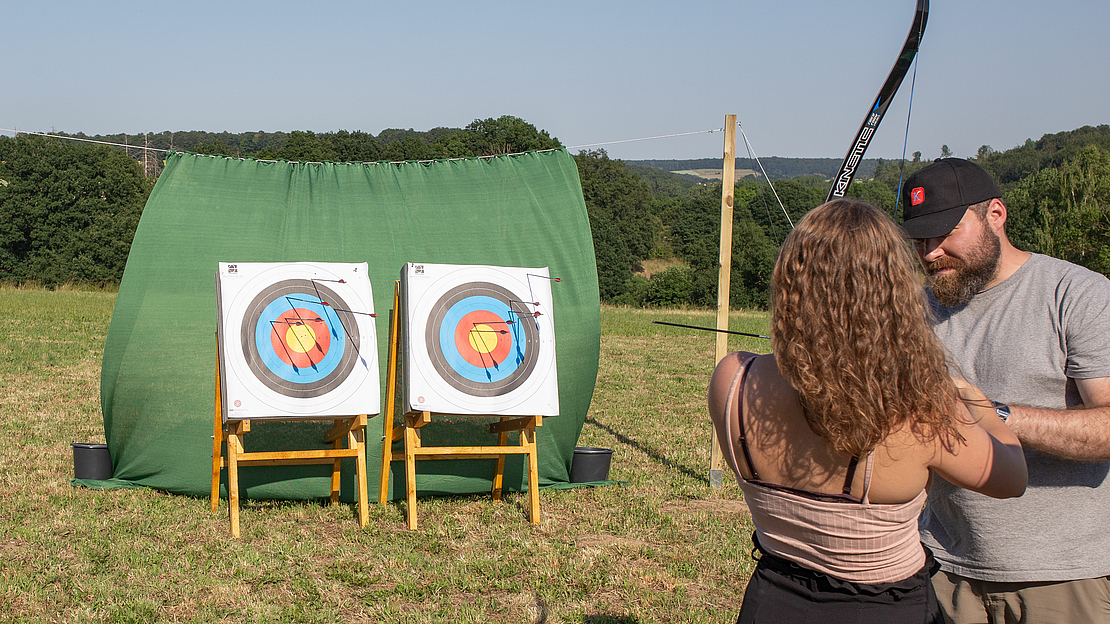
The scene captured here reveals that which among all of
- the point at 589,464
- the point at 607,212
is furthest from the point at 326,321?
the point at 607,212

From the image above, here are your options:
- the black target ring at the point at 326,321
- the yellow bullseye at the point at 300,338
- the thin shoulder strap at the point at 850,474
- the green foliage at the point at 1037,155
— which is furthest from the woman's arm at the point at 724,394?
the green foliage at the point at 1037,155

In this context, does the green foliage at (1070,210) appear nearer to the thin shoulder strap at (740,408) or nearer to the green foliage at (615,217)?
the green foliage at (615,217)

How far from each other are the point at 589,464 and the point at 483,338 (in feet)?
3.33

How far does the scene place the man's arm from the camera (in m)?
1.45

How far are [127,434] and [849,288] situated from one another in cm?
421

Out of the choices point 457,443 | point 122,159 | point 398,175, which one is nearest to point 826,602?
point 457,443

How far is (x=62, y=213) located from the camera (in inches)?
1074

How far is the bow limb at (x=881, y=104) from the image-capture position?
4.14m

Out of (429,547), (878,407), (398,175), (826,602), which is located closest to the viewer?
(878,407)

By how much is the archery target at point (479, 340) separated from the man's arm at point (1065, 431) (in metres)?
2.86

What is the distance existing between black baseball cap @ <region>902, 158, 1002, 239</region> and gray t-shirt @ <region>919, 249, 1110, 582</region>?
6.8 inches

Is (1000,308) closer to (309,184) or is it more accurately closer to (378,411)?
(378,411)

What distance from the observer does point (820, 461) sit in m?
1.25

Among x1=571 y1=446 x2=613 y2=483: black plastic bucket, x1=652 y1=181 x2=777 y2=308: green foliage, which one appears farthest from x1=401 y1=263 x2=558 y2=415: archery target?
x1=652 y1=181 x2=777 y2=308: green foliage
